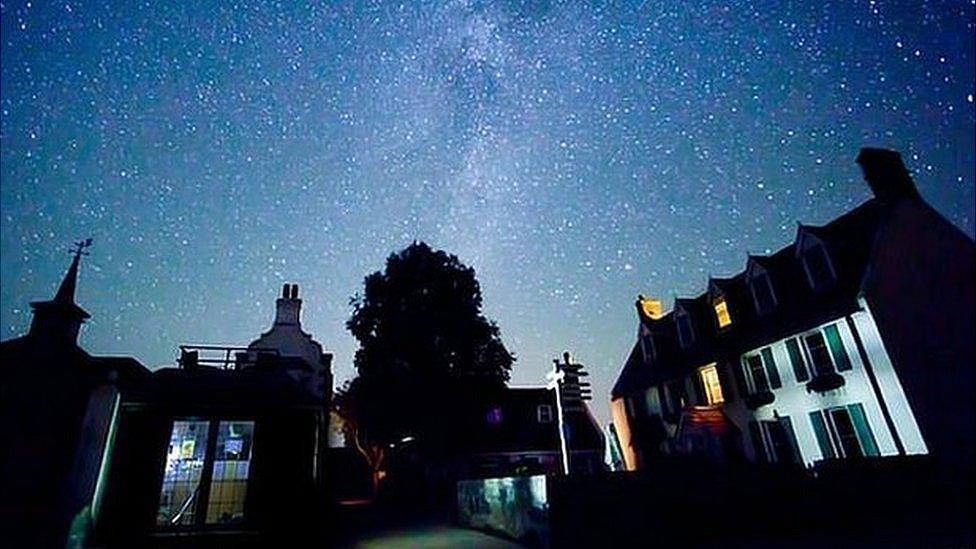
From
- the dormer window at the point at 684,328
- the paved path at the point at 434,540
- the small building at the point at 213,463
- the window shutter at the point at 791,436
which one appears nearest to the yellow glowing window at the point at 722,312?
the dormer window at the point at 684,328

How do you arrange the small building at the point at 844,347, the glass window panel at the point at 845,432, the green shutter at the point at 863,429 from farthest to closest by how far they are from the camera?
the glass window panel at the point at 845,432 → the green shutter at the point at 863,429 → the small building at the point at 844,347

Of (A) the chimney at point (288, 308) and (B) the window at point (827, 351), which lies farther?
(A) the chimney at point (288, 308)

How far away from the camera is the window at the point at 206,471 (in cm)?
1165

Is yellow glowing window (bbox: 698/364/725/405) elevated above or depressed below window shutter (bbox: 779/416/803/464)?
above

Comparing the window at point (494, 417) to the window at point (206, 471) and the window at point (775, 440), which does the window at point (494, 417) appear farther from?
the window at point (206, 471)

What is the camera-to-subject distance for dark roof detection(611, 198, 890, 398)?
1731 centimetres

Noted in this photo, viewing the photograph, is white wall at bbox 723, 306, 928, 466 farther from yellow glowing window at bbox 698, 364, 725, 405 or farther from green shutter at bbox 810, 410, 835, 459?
yellow glowing window at bbox 698, 364, 725, 405

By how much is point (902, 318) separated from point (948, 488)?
5.52m

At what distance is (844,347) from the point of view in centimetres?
1677

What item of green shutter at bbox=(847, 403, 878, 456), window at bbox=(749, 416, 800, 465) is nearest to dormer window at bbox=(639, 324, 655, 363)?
window at bbox=(749, 416, 800, 465)

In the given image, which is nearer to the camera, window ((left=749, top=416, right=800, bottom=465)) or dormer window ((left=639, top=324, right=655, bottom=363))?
window ((left=749, top=416, right=800, bottom=465))

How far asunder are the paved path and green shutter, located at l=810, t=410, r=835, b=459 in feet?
42.1

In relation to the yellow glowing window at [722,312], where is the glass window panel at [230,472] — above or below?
below

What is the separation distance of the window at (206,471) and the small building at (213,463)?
0.02 metres
